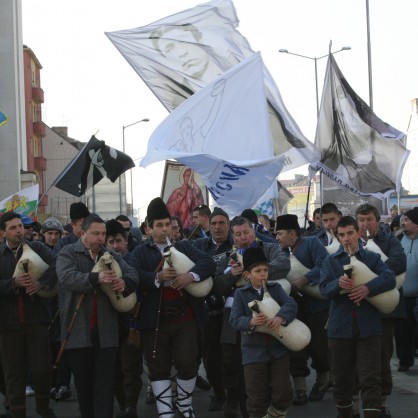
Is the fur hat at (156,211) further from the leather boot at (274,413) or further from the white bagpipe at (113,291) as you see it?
the leather boot at (274,413)

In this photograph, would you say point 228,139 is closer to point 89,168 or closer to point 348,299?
point 89,168

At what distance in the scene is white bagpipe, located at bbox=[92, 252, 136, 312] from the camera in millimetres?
8641

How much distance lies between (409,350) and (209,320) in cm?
338

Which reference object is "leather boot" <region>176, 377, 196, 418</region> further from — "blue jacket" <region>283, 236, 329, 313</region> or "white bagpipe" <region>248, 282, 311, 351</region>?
"blue jacket" <region>283, 236, 329, 313</region>

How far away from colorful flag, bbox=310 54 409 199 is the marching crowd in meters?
4.31

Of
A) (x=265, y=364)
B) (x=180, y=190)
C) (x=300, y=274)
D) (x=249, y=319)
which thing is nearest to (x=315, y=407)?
(x=300, y=274)

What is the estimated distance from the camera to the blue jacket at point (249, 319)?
823 centimetres

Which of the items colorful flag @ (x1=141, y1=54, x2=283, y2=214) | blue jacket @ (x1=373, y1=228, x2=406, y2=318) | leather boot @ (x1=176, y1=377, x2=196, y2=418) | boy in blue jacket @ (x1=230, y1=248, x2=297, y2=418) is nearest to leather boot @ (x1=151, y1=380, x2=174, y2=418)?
leather boot @ (x1=176, y1=377, x2=196, y2=418)

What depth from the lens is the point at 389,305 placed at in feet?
28.3

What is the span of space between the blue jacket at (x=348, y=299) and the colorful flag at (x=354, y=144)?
19.5 feet

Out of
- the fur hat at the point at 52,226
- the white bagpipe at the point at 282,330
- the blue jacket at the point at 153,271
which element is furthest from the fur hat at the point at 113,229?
the white bagpipe at the point at 282,330

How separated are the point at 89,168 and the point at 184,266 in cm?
465

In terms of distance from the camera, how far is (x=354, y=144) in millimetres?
15375

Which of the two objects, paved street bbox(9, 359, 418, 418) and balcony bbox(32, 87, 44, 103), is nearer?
paved street bbox(9, 359, 418, 418)
